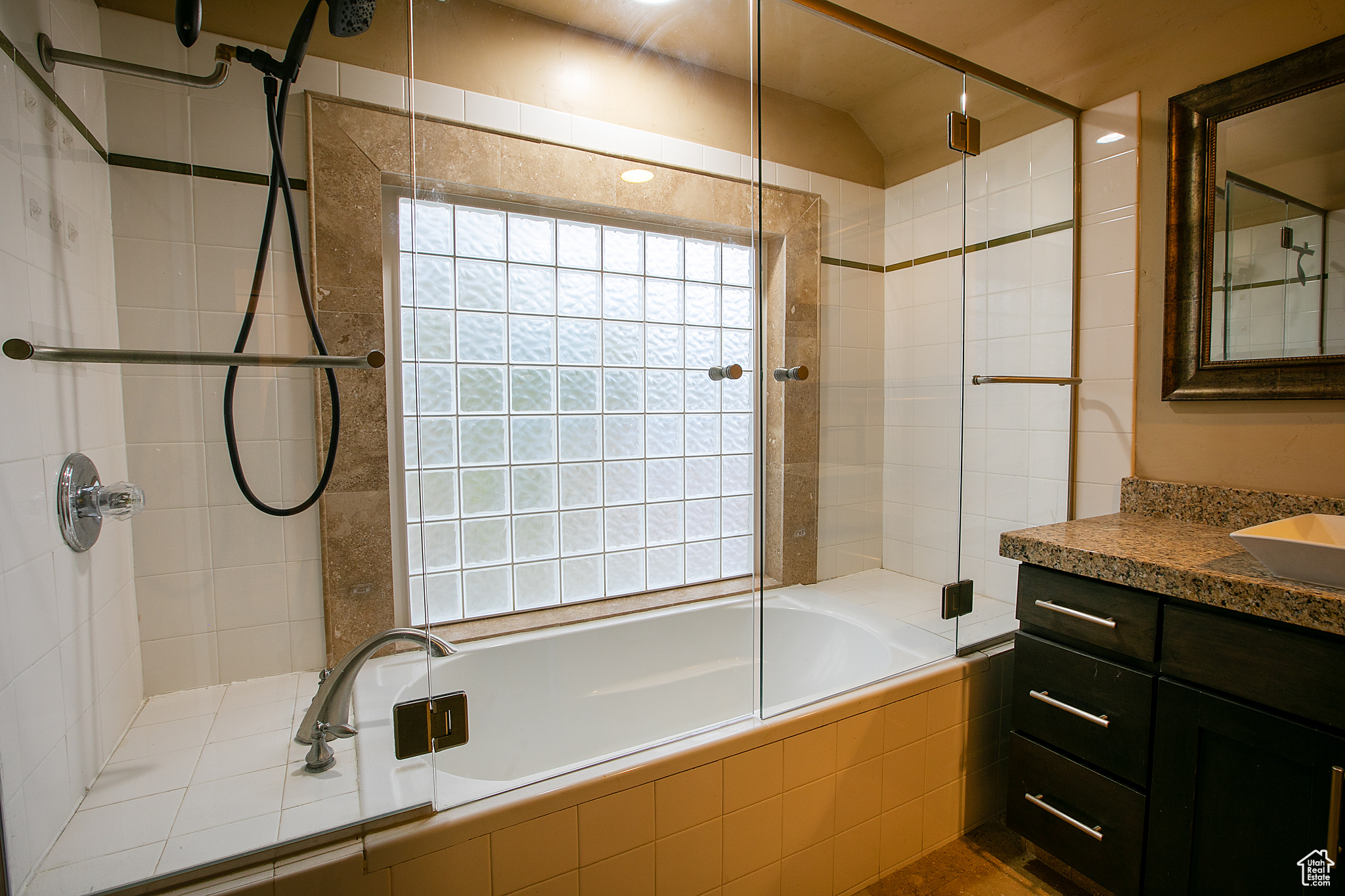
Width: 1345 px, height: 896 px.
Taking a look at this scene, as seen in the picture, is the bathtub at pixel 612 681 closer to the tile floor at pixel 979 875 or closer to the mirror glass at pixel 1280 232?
the tile floor at pixel 979 875

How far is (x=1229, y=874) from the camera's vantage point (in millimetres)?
1159

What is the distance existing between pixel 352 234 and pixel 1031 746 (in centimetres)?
213

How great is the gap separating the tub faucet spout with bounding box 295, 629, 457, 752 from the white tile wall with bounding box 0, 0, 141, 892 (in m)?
0.32

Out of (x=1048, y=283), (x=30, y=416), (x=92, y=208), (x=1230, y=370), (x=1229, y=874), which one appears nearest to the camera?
(x=30, y=416)

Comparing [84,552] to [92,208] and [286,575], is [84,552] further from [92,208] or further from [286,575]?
[92,208]

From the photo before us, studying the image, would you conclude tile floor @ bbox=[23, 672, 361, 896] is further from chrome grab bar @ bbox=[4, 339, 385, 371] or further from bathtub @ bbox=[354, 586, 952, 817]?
chrome grab bar @ bbox=[4, 339, 385, 371]

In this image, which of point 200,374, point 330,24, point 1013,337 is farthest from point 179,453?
point 1013,337

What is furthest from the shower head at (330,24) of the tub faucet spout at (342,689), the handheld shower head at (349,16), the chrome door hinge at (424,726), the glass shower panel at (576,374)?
the chrome door hinge at (424,726)

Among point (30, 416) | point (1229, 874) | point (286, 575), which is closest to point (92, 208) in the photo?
point (30, 416)

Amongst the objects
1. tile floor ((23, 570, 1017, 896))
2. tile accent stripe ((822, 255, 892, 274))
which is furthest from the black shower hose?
tile accent stripe ((822, 255, 892, 274))

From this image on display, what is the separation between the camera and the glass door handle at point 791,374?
59.4 inches

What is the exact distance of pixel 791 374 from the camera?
152 centimetres

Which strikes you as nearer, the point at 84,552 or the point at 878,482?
the point at 84,552

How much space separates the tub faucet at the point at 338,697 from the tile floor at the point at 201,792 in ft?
0.08
